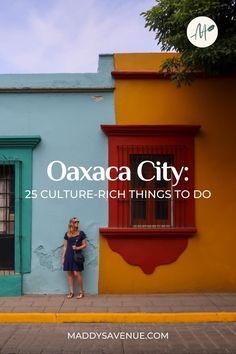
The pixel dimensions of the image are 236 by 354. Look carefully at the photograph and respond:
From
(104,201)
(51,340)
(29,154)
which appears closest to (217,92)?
(104,201)

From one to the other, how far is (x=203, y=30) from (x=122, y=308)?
176 inches

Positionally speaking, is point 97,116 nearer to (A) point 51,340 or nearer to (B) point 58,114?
(B) point 58,114

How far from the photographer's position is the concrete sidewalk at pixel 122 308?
7.50 meters

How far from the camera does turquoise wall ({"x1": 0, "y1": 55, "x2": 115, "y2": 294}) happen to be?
29.9 ft

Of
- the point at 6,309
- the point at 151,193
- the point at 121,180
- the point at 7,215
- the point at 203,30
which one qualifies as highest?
the point at 203,30

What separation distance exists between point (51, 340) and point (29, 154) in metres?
3.78

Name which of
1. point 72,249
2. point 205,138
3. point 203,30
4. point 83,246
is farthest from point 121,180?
point 203,30

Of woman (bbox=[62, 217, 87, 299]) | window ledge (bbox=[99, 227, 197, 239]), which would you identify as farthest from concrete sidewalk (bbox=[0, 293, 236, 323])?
window ledge (bbox=[99, 227, 197, 239])

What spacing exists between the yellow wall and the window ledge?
17 cm

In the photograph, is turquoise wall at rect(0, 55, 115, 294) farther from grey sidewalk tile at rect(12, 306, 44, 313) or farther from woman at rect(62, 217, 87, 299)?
grey sidewalk tile at rect(12, 306, 44, 313)

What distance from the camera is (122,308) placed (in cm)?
793

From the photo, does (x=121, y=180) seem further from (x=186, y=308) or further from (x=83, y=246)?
(x=186, y=308)

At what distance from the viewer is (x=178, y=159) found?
9234 millimetres

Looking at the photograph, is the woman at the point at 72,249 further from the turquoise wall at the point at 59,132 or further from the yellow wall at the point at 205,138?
the yellow wall at the point at 205,138
